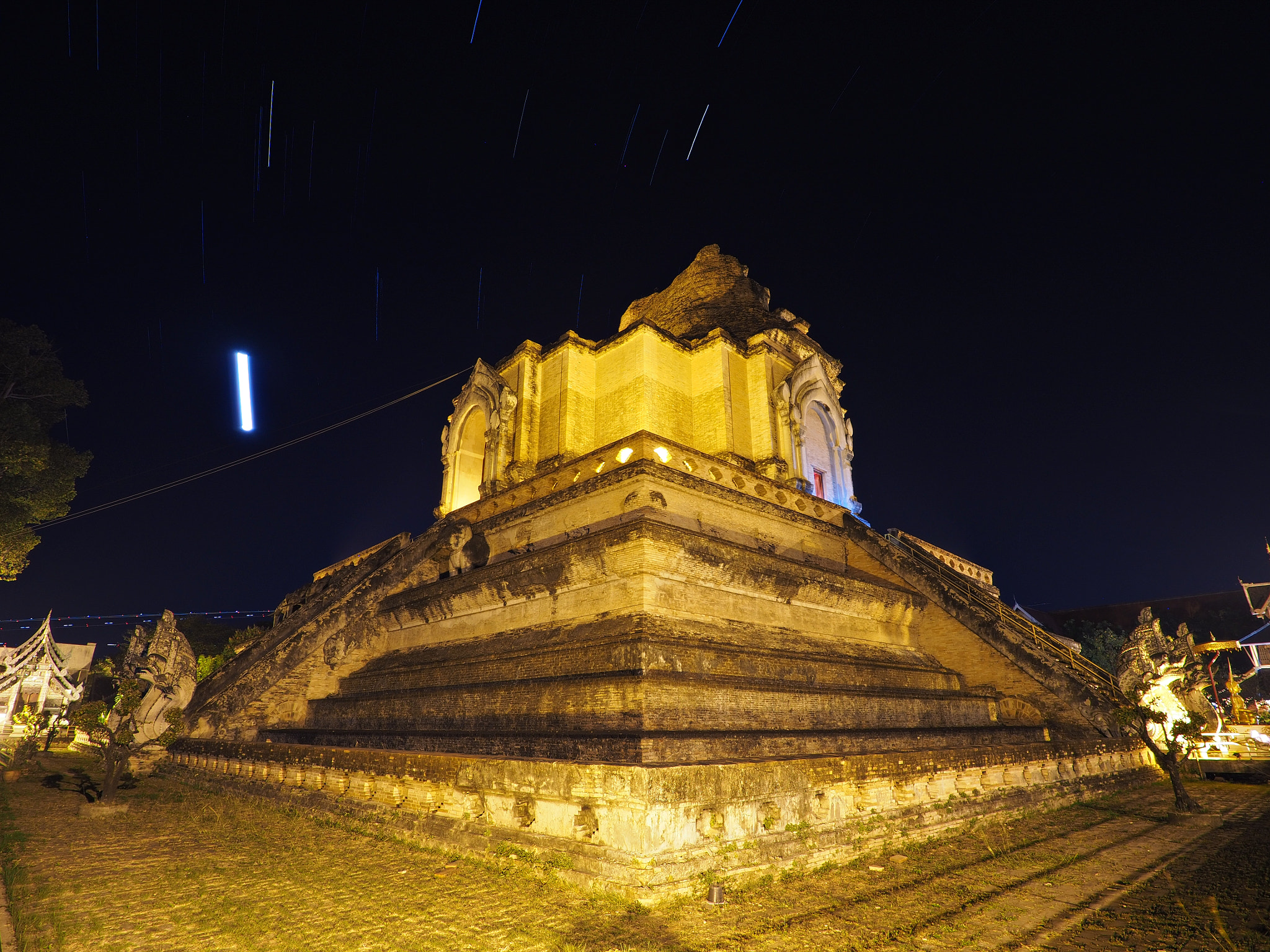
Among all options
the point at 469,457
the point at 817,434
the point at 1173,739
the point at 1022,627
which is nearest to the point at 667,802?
the point at 1173,739

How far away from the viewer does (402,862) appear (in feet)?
20.4

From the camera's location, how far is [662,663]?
25.7 ft

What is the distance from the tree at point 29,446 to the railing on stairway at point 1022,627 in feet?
71.8

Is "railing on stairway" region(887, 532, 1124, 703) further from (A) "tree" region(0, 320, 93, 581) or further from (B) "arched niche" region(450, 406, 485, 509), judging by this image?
(A) "tree" region(0, 320, 93, 581)

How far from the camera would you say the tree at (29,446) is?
677 inches

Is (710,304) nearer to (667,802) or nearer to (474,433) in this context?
(474,433)

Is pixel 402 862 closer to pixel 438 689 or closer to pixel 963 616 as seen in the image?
pixel 438 689

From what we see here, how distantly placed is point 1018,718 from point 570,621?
8302 millimetres

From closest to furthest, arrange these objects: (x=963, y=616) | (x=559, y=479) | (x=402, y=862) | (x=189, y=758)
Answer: (x=402, y=862) → (x=189, y=758) → (x=963, y=616) → (x=559, y=479)

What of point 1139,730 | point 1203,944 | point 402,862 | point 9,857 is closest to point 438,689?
point 402,862

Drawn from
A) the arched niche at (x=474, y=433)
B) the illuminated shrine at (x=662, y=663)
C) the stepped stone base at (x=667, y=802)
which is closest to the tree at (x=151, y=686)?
the illuminated shrine at (x=662, y=663)

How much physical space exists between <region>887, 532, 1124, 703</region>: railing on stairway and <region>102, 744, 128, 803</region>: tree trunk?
1418cm

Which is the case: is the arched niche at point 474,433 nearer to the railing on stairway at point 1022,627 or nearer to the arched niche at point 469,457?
the arched niche at point 469,457

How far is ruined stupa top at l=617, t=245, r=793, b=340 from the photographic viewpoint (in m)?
20.6
